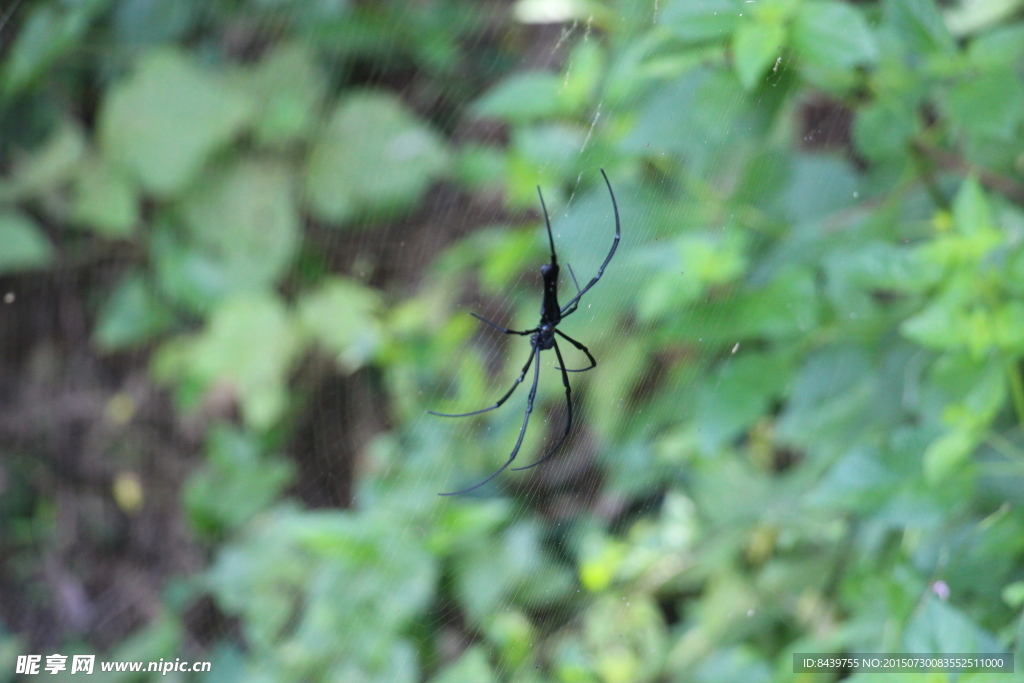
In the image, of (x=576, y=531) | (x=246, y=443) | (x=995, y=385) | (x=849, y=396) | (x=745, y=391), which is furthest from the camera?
(x=246, y=443)

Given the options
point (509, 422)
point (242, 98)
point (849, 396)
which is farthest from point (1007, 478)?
point (242, 98)

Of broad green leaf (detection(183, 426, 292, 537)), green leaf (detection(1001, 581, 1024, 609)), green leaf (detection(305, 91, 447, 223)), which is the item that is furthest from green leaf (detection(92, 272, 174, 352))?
green leaf (detection(1001, 581, 1024, 609))

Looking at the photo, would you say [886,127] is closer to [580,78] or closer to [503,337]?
[580,78]

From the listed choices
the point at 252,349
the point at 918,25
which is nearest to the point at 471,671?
the point at 918,25

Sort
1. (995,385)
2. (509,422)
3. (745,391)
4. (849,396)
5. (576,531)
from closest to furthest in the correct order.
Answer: (995,385), (745,391), (849,396), (509,422), (576,531)

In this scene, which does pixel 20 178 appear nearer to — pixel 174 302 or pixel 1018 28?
pixel 174 302

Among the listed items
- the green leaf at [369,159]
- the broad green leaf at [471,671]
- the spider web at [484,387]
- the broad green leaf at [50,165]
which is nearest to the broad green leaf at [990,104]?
the spider web at [484,387]

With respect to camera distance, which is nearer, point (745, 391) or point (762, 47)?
point (762, 47)

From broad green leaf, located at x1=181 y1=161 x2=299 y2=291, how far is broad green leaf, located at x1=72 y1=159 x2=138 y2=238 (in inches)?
9.6

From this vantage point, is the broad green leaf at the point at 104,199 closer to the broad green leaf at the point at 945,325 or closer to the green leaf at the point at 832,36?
the green leaf at the point at 832,36

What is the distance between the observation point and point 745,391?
1.19 metres

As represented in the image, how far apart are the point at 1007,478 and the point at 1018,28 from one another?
0.62 m

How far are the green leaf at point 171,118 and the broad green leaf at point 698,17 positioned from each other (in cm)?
178

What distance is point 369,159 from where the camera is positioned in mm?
2355
